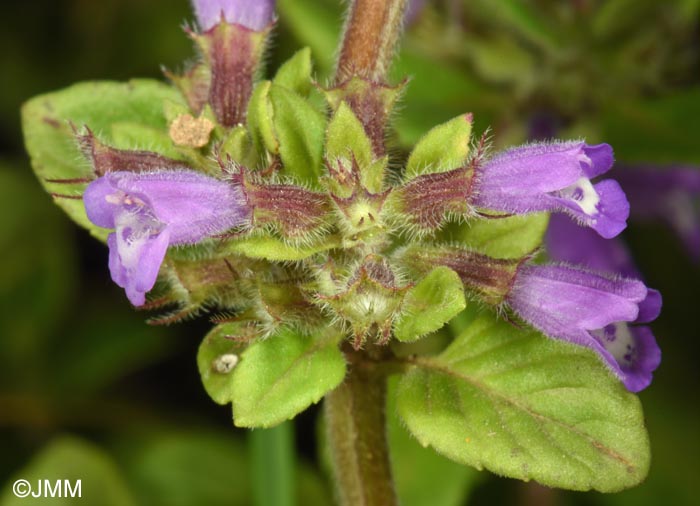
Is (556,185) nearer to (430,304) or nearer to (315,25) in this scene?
(430,304)

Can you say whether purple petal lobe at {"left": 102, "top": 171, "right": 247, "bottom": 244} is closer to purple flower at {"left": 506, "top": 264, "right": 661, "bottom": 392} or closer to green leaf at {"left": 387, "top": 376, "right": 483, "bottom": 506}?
purple flower at {"left": 506, "top": 264, "right": 661, "bottom": 392}

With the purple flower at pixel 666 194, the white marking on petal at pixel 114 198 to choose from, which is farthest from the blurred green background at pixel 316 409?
the white marking on petal at pixel 114 198

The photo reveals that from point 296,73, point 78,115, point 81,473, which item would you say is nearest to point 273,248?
point 296,73

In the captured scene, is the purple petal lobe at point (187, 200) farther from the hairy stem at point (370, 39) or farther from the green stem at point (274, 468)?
the green stem at point (274, 468)

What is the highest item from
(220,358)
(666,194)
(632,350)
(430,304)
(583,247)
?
(430,304)

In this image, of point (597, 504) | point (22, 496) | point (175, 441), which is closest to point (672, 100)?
point (597, 504)

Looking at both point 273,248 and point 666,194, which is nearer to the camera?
point 273,248

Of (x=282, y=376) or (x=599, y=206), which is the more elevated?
(x=599, y=206)
